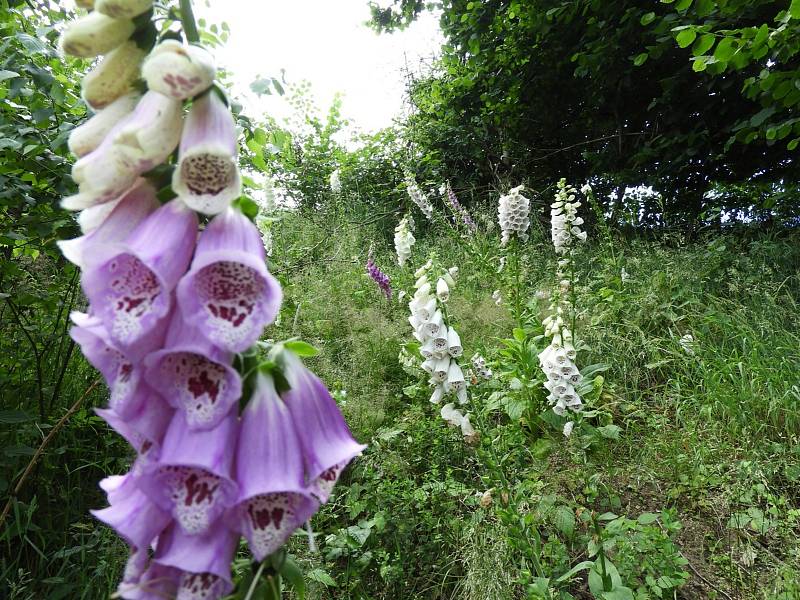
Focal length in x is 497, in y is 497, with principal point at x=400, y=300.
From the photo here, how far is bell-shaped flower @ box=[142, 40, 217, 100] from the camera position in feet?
2.35

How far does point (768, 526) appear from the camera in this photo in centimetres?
232

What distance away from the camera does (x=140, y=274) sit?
755mm

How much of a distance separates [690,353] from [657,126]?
5511 mm

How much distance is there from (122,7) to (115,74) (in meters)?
0.11

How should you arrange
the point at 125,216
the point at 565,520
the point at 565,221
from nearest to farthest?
1. the point at 125,216
2. the point at 565,520
3. the point at 565,221

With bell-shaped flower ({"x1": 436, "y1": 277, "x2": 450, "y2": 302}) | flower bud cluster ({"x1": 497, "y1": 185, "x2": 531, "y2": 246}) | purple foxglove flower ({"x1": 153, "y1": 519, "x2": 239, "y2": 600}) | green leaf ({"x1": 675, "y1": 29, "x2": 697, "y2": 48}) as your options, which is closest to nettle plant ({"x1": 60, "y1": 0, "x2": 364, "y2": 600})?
purple foxglove flower ({"x1": 153, "y1": 519, "x2": 239, "y2": 600})

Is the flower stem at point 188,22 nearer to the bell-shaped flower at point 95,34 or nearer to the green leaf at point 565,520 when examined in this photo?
the bell-shaped flower at point 95,34

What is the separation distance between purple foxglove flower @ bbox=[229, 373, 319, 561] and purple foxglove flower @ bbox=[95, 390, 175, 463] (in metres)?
0.12

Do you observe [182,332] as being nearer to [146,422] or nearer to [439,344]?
[146,422]

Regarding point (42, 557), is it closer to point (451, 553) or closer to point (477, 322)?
point (451, 553)

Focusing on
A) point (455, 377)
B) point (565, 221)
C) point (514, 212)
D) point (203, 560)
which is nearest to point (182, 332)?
point (203, 560)

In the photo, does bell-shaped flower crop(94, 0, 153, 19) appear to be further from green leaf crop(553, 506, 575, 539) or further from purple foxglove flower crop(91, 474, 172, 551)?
green leaf crop(553, 506, 575, 539)

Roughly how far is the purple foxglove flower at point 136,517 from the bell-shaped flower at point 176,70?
23.4 inches

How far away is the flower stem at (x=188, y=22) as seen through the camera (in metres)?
0.81
